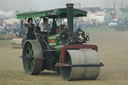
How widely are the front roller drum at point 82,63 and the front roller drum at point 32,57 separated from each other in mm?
1690

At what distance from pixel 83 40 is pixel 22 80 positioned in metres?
2.17

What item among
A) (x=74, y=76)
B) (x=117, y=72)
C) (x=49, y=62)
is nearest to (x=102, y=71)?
(x=117, y=72)

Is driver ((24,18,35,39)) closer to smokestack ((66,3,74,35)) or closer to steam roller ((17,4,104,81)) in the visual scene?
steam roller ((17,4,104,81))

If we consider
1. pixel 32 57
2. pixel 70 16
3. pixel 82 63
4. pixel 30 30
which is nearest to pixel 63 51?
pixel 82 63

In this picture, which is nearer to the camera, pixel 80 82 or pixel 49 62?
pixel 80 82

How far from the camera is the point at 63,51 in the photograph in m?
13.5

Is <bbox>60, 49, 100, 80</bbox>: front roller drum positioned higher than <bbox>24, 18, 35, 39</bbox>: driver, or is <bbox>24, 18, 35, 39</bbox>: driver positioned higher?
<bbox>24, 18, 35, 39</bbox>: driver

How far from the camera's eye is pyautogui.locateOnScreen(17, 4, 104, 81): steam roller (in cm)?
1313

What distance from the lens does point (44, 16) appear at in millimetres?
15117

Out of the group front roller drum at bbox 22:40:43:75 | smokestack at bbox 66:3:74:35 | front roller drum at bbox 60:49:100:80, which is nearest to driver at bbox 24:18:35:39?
front roller drum at bbox 22:40:43:75

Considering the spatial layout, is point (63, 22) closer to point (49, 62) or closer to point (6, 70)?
point (49, 62)

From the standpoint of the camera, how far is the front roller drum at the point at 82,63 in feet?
42.7

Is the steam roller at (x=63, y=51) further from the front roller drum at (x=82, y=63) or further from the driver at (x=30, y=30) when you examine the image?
the driver at (x=30, y=30)

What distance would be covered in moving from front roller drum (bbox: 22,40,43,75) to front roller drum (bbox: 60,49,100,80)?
1690mm
